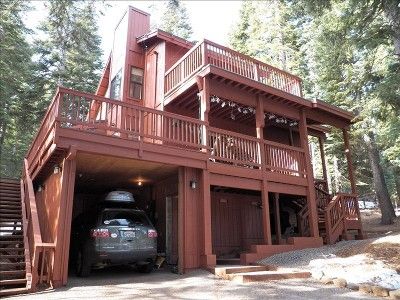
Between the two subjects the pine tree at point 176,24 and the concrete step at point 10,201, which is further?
the pine tree at point 176,24

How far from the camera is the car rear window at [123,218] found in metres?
9.08

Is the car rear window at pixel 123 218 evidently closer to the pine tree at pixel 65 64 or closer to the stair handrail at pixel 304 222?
the stair handrail at pixel 304 222

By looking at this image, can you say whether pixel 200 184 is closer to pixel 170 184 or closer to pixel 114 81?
pixel 170 184

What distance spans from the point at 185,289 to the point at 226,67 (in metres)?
8.21

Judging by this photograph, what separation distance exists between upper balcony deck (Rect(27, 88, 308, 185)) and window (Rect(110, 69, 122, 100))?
123 inches

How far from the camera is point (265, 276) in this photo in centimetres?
852

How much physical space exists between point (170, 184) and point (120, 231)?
3.53 m

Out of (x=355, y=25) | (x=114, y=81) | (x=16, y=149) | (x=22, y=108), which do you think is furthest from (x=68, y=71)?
(x=355, y=25)

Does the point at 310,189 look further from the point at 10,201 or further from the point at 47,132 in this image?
the point at 10,201

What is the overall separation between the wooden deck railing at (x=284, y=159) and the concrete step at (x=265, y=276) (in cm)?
458

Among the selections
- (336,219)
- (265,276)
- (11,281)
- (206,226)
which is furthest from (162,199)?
Answer: (336,219)

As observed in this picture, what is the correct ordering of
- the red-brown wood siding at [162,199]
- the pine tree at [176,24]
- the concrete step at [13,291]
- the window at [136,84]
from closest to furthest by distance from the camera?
the concrete step at [13,291], the red-brown wood siding at [162,199], the window at [136,84], the pine tree at [176,24]

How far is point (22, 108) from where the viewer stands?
83.0ft

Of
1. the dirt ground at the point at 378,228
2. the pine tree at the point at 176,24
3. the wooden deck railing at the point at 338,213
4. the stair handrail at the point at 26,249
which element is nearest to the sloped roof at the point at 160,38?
the stair handrail at the point at 26,249
